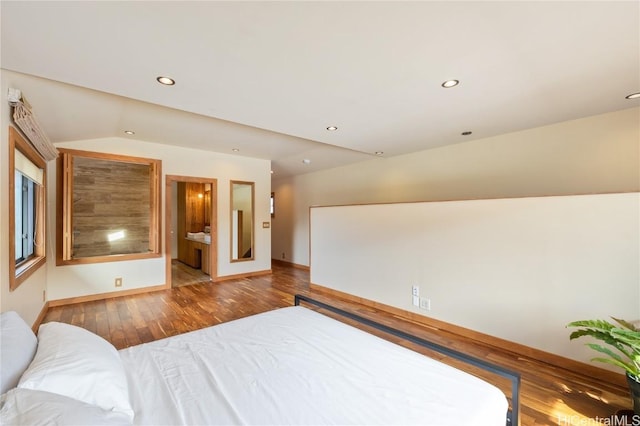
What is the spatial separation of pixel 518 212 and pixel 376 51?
87.7 inches

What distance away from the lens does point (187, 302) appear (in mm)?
4133

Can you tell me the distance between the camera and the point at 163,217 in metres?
4.80

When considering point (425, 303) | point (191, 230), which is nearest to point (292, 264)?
point (191, 230)

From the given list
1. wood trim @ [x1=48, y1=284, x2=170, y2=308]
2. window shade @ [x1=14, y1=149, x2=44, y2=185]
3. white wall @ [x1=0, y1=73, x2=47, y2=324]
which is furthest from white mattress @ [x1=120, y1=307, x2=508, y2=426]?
wood trim @ [x1=48, y1=284, x2=170, y2=308]

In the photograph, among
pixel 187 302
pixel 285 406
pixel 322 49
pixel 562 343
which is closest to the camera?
pixel 285 406

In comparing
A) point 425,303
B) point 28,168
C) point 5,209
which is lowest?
point 425,303

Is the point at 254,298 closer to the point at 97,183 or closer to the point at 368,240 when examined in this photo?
the point at 368,240

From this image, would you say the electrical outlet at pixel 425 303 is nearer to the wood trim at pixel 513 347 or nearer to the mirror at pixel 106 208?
the wood trim at pixel 513 347

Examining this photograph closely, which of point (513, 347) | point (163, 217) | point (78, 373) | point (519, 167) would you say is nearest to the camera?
point (78, 373)

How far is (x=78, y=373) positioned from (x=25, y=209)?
315 cm

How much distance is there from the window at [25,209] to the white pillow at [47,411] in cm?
219

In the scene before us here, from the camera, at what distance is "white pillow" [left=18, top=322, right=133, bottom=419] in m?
0.96

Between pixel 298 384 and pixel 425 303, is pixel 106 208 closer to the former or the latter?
pixel 298 384

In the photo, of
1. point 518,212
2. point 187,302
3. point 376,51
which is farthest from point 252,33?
point 187,302
